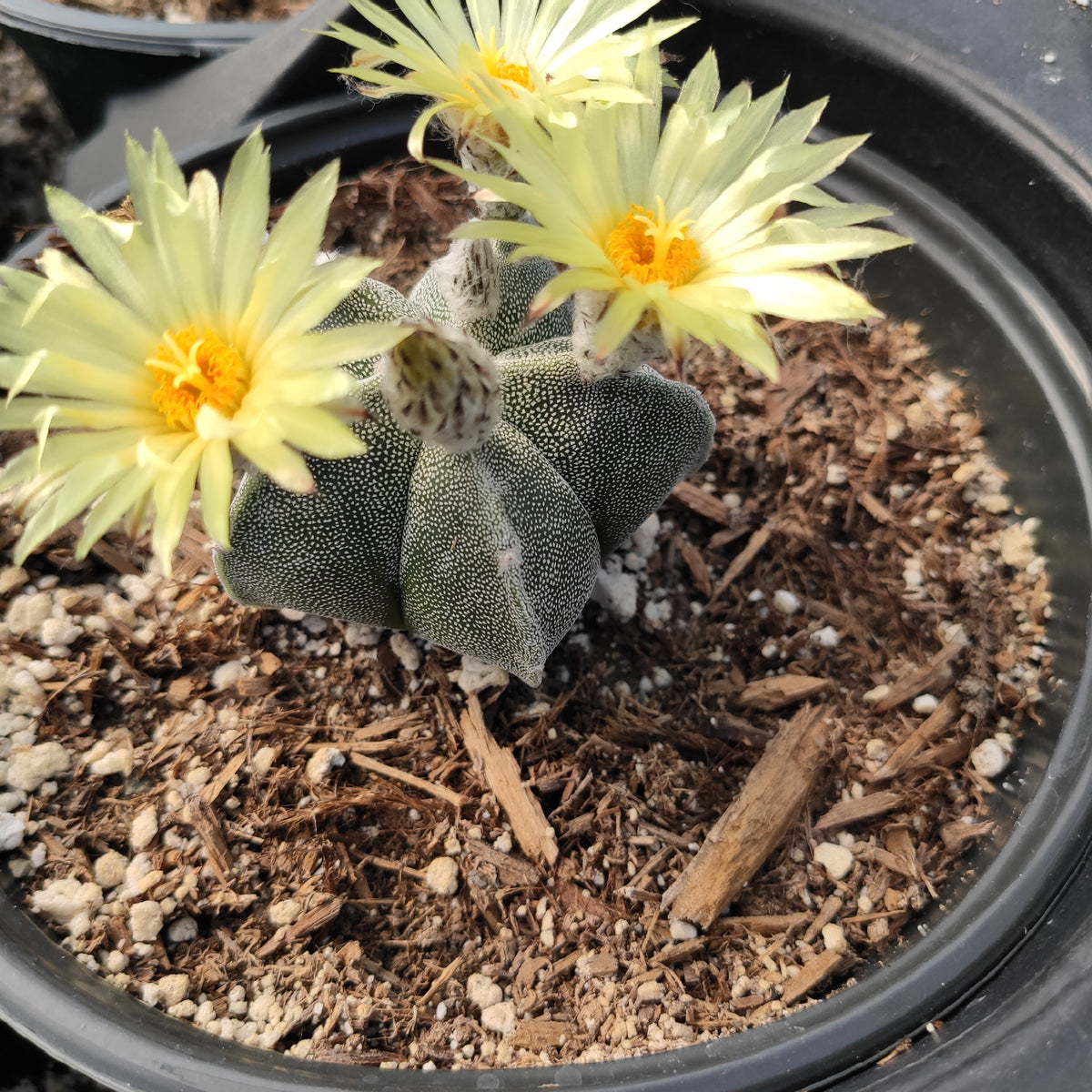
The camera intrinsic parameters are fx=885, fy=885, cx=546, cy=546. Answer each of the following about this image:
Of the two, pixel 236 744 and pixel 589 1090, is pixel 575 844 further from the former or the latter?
pixel 236 744

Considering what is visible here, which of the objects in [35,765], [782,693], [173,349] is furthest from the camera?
[782,693]

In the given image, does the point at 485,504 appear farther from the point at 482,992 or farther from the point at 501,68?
the point at 482,992

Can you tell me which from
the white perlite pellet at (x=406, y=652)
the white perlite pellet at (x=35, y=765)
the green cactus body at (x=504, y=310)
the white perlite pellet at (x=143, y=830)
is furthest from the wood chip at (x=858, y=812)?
the white perlite pellet at (x=35, y=765)

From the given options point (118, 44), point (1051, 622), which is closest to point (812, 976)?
point (1051, 622)

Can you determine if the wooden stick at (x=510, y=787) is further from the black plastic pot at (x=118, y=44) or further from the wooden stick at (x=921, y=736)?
the black plastic pot at (x=118, y=44)

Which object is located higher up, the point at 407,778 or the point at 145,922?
the point at 407,778
